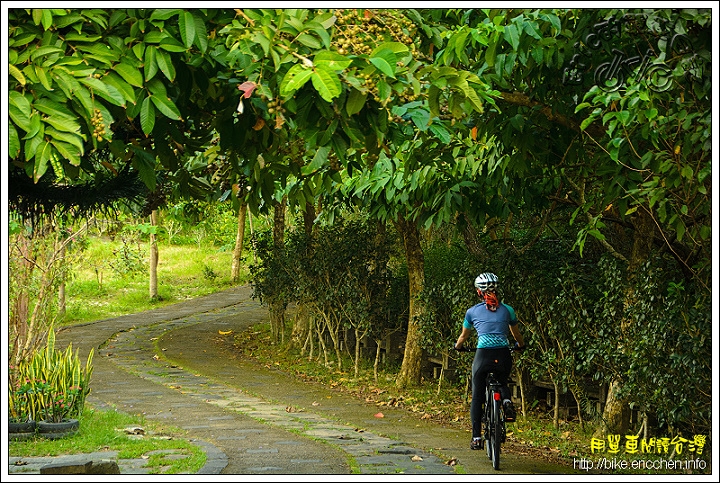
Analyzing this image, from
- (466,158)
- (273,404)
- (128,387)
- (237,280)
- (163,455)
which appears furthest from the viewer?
(237,280)

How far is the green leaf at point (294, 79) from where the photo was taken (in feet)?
12.2

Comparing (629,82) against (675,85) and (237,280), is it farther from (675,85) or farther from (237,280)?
(237,280)

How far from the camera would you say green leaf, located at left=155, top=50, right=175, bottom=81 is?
396 cm

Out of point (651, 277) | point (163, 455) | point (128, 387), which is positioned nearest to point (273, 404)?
point (128, 387)

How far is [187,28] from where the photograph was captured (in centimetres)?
402

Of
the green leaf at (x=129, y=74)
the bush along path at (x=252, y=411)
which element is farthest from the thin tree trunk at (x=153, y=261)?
the green leaf at (x=129, y=74)

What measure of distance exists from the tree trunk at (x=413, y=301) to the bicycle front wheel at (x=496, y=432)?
3963 mm

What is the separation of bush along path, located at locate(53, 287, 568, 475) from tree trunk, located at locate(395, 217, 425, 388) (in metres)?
0.94

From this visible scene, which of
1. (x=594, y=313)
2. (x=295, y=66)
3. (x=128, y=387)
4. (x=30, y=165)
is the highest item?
(x=295, y=66)

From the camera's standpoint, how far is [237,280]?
25.4 m

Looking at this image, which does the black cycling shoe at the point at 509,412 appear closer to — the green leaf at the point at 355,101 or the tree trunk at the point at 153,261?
the green leaf at the point at 355,101

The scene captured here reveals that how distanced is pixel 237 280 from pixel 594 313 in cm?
1832

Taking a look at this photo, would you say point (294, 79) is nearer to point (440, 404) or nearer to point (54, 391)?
point (54, 391)

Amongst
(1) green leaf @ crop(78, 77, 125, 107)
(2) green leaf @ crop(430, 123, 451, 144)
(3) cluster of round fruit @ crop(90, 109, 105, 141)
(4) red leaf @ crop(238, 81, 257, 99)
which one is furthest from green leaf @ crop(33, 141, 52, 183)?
(2) green leaf @ crop(430, 123, 451, 144)
